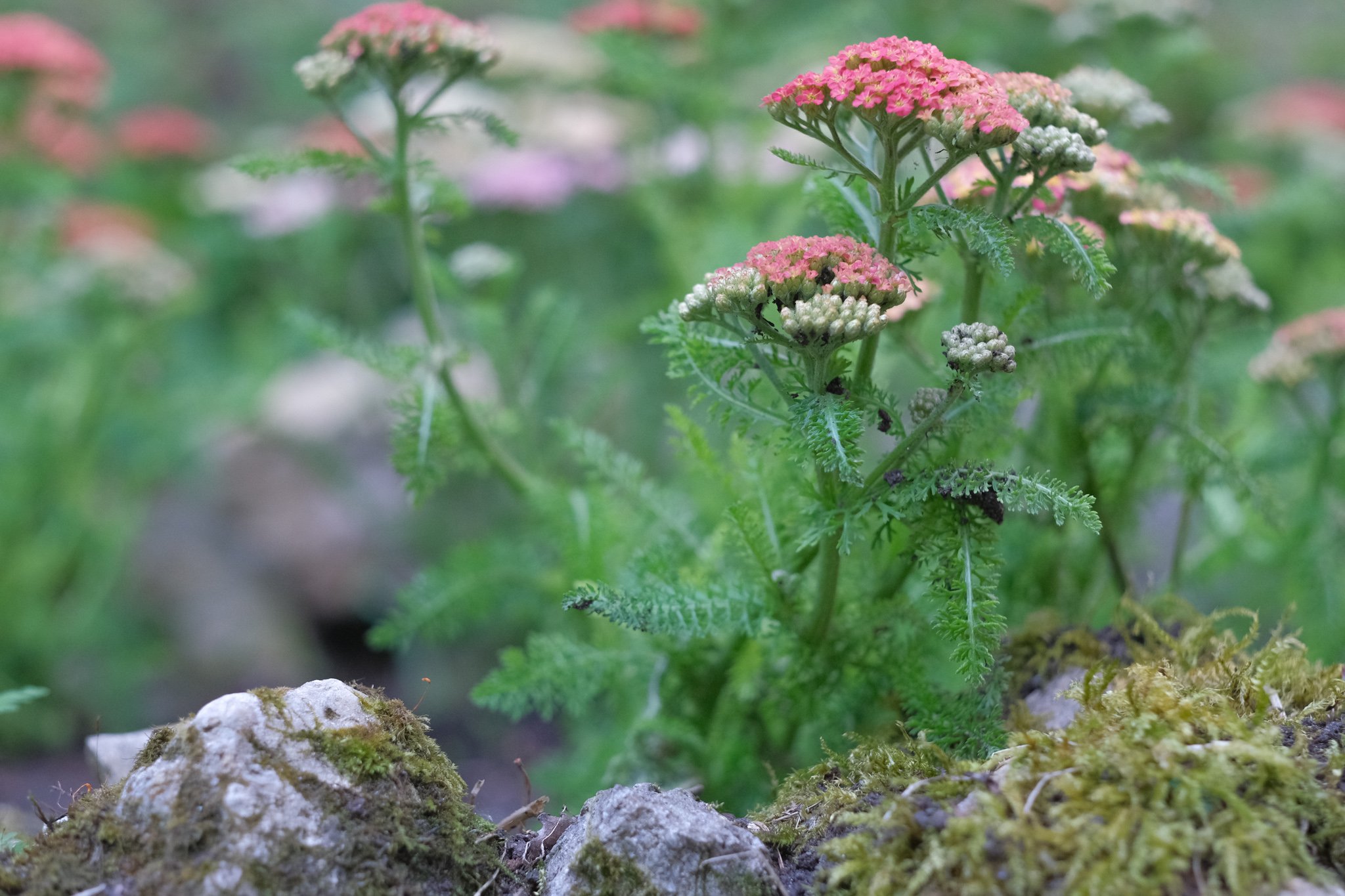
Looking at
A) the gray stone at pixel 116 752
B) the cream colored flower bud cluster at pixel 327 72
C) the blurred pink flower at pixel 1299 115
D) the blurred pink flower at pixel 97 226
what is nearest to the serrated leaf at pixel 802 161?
the cream colored flower bud cluster at pixel 327 72

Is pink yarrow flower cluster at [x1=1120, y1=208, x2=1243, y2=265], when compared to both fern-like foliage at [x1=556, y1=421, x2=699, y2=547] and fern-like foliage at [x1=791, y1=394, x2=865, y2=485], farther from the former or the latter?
fern-like foliage at [x1=556, y1=421, x2=699, y2=547]

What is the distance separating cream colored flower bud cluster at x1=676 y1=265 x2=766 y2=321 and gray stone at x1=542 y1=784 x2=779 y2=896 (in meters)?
0.79

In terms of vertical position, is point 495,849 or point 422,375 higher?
point 422,375

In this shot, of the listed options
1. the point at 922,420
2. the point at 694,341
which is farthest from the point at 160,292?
the point at 922,420

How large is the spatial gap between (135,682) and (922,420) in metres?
3.95

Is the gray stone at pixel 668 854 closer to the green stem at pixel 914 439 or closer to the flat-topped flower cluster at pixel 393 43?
the green stem at pixel 914 439

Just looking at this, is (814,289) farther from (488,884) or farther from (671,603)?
(488,884)

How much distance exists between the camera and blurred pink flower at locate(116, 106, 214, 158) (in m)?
5.47

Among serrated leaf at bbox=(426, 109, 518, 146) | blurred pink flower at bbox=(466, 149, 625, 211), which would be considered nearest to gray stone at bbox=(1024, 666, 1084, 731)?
serrated leaf at bbox=(426, 109, 518, 146)

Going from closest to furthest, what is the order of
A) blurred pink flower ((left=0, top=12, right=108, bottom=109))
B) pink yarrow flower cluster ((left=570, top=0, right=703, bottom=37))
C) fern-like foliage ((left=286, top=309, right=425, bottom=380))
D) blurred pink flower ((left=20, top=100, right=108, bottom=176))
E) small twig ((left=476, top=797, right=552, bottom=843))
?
small twig ((left=476, top=797, right=552, bottom=843)) < fern-like foliage ((left=286, top=309, right=425, bottom=380)) < blurred pink flower ((left=0, top=12, right=108, bottom=109)) < pink yarrow flower cluster ((left=570, top=0, right=703, bottom=37)) < blurred pink flower ((left=20, top=100, right=108, bottom=176))

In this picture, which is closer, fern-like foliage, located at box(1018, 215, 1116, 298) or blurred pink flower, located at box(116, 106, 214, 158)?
fern-like foliage, located at box(1018, 215, 1116, 298)

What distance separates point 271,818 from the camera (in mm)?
1394

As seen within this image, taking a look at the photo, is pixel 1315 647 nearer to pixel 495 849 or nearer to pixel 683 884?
pixel 683 884

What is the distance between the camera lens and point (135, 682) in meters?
4.25
